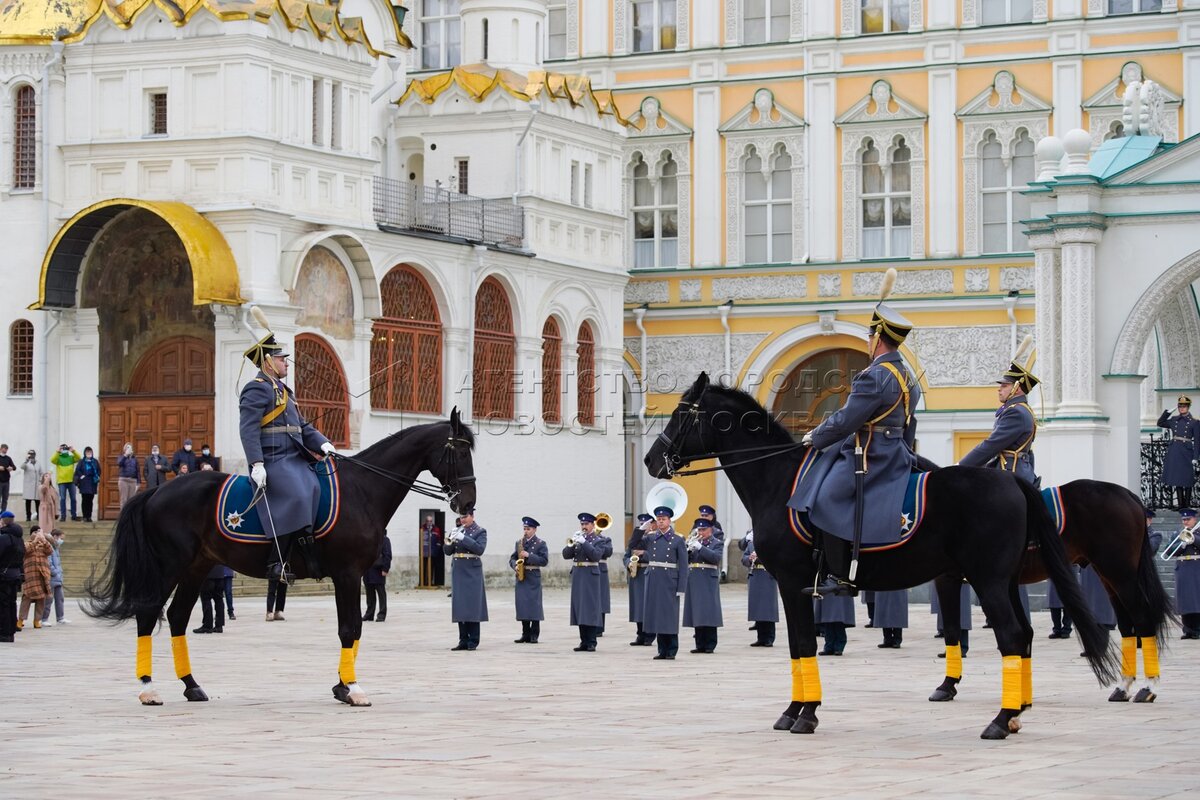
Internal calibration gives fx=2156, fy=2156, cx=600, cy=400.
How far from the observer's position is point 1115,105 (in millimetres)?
41406

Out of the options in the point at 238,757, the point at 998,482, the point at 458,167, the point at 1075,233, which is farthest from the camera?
the point at 458,167

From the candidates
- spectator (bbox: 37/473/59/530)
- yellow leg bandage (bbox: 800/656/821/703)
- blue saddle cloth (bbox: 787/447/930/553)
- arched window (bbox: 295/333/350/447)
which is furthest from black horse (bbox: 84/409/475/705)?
arched window (bbox: 295/333/350/447)

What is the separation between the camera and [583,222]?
42.7 m

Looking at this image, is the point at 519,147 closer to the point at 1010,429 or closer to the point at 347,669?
the point at 1010,429

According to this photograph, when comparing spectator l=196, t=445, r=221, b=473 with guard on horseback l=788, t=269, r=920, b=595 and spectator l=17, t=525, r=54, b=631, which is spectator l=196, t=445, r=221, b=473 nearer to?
spectator l=17, t=525, r=54, b=631

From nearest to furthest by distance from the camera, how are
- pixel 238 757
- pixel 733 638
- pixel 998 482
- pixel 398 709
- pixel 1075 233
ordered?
pixel 238 757 → pixel 998 482 → pixel 398 709 → pixel 733 638 → pixel 1075 233

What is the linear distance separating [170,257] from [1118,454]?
16.1 meters

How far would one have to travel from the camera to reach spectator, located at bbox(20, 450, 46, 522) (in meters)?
34.6

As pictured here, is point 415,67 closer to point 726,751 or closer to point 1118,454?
point 1118,454

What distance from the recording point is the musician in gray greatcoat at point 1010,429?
15.9 meters

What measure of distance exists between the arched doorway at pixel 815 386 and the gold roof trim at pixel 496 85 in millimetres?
7241

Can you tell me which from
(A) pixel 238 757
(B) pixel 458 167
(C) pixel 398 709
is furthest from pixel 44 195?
(A) pixel 238 757

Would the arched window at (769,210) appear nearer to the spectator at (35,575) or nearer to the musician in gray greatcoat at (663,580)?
the spectator at (35,575)

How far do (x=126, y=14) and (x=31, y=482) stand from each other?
7.71 m
